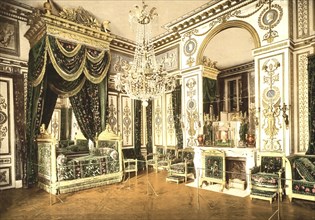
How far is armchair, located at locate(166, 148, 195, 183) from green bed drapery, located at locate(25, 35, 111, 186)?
2.55 m

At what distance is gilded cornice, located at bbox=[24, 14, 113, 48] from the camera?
565 cm

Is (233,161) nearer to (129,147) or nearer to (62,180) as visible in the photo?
(129,147)

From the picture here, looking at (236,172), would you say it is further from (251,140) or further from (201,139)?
(201,139)

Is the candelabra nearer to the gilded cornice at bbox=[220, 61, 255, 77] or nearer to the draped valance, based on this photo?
the draped valance

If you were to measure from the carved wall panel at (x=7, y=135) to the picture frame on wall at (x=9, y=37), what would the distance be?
76cm

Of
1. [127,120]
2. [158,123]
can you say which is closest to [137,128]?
[127,120]

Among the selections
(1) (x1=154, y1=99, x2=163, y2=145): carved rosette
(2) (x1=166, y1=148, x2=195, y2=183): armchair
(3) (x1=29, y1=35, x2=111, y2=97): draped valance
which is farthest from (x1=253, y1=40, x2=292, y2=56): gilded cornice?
(3) (x1=29, y1=35, x2=111, y2=97): draped valance

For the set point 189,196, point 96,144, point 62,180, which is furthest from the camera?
point 96,144

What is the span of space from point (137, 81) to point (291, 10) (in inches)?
153

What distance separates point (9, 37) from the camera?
5711mm

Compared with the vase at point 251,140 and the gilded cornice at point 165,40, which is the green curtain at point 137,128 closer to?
the gilded cornice at point 165,40

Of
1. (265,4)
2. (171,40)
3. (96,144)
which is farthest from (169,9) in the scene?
(96,144)

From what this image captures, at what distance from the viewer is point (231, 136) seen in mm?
6043

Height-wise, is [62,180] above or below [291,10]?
below
